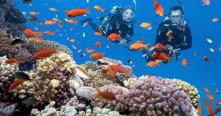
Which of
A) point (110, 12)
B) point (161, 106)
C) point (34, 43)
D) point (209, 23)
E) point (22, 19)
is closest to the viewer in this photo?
point (161, 106)

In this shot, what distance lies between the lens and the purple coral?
5.99 meters

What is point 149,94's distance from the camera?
6.14 m

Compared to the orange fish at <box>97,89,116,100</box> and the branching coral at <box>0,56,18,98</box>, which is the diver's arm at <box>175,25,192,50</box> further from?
the branching coral at <box>0,56,18,98</box>

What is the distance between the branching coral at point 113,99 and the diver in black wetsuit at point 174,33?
5.56 metres

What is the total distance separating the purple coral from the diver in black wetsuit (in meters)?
5.66

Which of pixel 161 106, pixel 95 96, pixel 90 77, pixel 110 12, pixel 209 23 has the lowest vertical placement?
pixel 161 106

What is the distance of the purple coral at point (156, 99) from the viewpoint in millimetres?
5992

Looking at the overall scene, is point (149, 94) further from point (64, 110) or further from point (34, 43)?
point (34, 43)

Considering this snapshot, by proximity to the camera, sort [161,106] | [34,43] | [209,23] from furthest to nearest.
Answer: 1. [209,23]
2. [34,43]
3. [161,106]

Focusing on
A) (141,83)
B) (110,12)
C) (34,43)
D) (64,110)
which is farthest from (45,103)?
(110,12)

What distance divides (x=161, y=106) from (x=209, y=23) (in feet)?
438

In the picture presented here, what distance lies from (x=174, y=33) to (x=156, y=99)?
22.9 ft

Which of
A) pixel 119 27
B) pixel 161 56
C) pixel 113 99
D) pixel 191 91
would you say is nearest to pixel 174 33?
pixel 119 27

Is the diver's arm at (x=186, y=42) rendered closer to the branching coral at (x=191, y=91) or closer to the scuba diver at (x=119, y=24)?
the scuba diver at (x=119, y=24)
